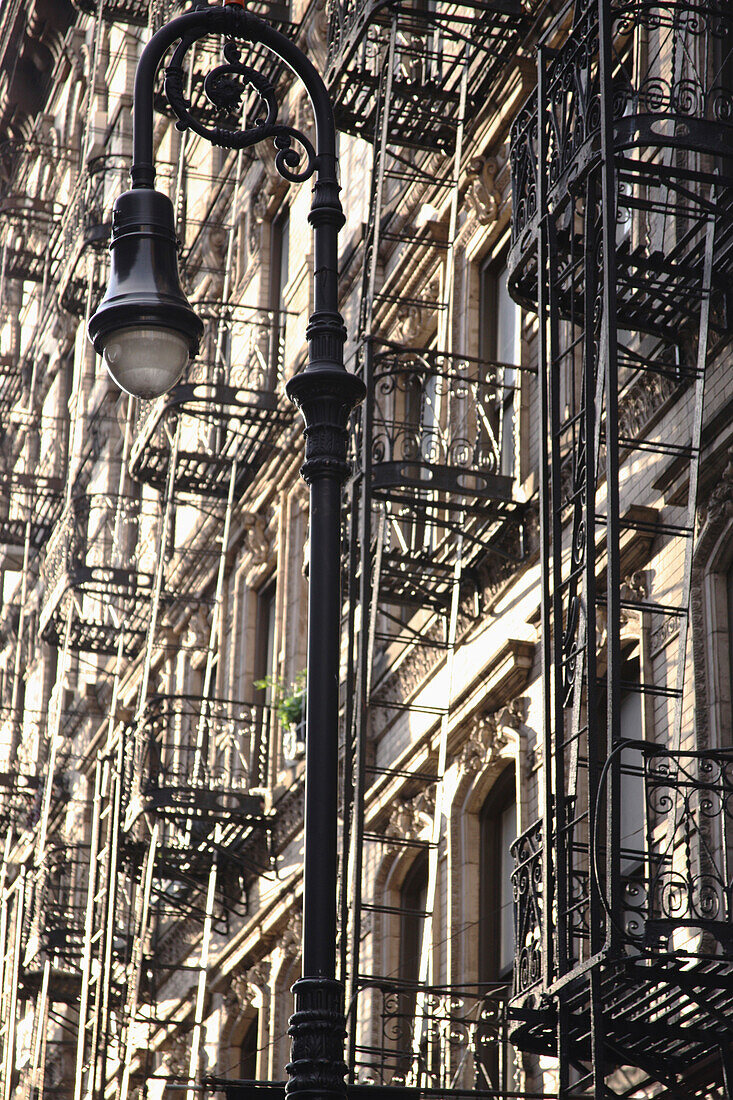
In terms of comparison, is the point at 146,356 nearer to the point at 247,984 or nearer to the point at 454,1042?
the point at 454,1042

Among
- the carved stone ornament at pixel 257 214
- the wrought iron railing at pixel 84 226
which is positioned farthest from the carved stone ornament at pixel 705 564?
the wrought iron railing at pixel 84 226

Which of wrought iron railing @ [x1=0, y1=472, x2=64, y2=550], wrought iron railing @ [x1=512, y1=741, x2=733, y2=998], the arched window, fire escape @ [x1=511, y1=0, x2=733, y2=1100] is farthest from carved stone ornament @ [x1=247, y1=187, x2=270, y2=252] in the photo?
wrought iron railing @ [x1=512, y1=741, x2=733, y2=998]

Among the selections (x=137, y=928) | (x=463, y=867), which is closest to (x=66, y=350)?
(x=137, y=928)

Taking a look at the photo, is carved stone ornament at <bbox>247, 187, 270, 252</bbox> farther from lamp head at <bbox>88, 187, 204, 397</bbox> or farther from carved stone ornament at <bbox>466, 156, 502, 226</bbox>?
lamp head at <bbox>88, 187, 204, 397</bbox>

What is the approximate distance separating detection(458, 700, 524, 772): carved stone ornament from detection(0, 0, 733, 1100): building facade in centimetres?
4

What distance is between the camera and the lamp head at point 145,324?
8.87 m

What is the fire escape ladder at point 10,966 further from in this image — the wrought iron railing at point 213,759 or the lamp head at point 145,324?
the lamp head at point 145,324

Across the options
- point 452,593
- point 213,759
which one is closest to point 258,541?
point 213,759

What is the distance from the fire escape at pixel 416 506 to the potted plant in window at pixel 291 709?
1.78 m

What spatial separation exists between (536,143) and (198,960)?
14.0m

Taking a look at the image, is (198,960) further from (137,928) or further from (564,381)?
(564,381)

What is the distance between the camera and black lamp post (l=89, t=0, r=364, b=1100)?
26.4 feet

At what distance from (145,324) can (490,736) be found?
27.4 feet

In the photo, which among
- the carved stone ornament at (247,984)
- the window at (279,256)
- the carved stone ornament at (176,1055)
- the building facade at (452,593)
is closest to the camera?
the building facade at (452,593)
